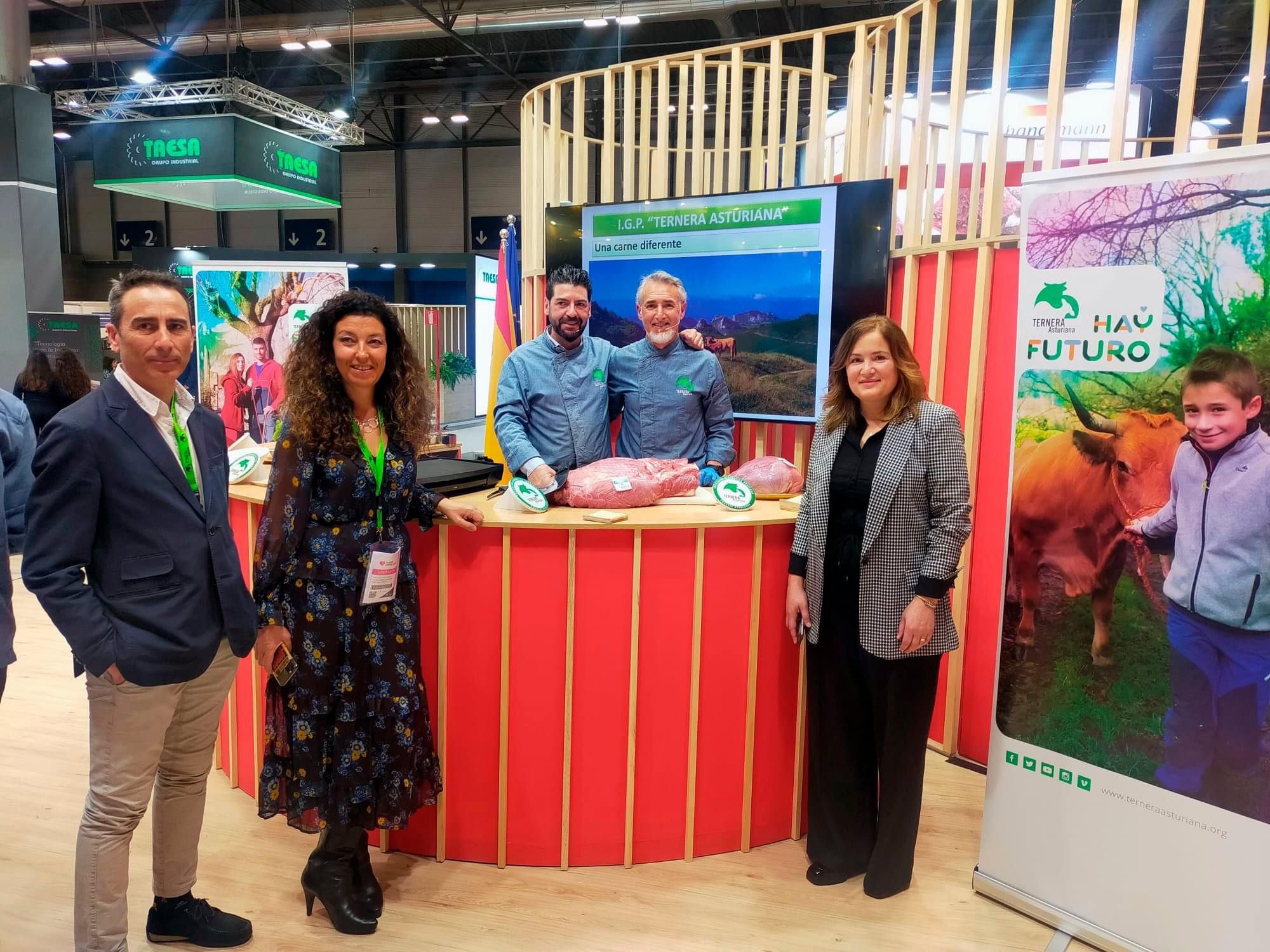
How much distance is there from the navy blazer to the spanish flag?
117 inches

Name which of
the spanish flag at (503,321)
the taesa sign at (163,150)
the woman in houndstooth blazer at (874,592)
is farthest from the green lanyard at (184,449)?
the taesa sign at (163,150)

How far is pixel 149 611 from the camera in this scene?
6.39 feet

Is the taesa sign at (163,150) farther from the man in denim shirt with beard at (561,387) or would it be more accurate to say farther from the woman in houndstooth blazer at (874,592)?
the woman in houndstooth blazer at (874,592)

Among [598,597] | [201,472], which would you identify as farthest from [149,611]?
[598,597]

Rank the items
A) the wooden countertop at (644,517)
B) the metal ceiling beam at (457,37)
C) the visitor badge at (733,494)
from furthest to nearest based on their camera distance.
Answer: the metal ceiling beam at (457,37), the visitor badge at (733,494), the wooden countertop at (644,517)

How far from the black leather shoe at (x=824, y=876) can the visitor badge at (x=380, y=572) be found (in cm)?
154

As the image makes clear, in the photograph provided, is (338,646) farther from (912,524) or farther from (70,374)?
(70,374)

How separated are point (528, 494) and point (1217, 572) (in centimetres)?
183

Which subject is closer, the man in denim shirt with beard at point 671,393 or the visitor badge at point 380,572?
the visitor badge at point 380,572

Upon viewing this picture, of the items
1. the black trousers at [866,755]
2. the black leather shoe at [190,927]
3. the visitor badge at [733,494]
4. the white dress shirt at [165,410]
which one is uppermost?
the white dress shirt at [165,410]

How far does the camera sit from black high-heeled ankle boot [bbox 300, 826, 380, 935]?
243 centimetres

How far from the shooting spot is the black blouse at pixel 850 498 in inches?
98.8

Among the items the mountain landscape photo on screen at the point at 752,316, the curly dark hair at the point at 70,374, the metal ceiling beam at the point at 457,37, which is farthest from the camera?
the metal ceiling beam at the point at 457,37

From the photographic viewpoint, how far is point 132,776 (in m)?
2.02
